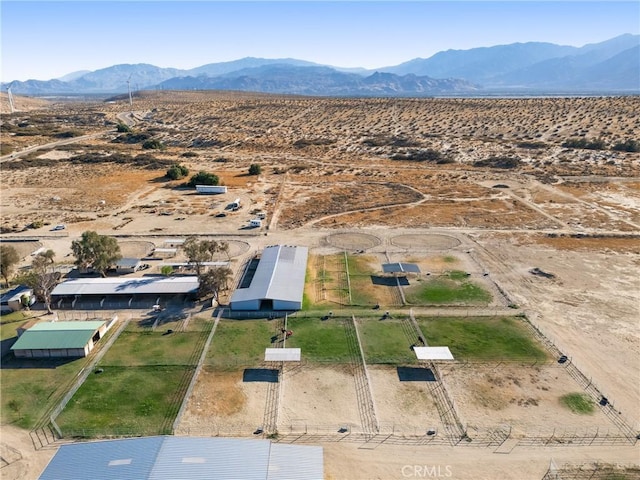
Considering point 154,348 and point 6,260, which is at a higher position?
point 6,260

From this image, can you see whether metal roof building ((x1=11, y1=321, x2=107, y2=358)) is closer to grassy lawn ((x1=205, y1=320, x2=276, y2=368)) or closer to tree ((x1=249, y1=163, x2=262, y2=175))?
grassy lawn ((x1=205, y1=320, x2=276, y2=368))

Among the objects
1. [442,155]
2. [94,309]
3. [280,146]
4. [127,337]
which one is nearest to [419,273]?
[127,337]

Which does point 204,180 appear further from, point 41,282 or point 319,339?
point 319,339

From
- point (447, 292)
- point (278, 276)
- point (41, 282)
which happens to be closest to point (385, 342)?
point (447, 292)

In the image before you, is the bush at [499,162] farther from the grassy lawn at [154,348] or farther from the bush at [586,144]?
the grassy lawn at [154,348]

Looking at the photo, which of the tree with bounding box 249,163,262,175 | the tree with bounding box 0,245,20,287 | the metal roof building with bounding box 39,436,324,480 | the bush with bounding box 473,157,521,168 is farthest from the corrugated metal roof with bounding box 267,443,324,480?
the bush with bounding box 473,157,521,168

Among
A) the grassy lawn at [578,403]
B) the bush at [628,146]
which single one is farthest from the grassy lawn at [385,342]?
the bush at [628,146]
